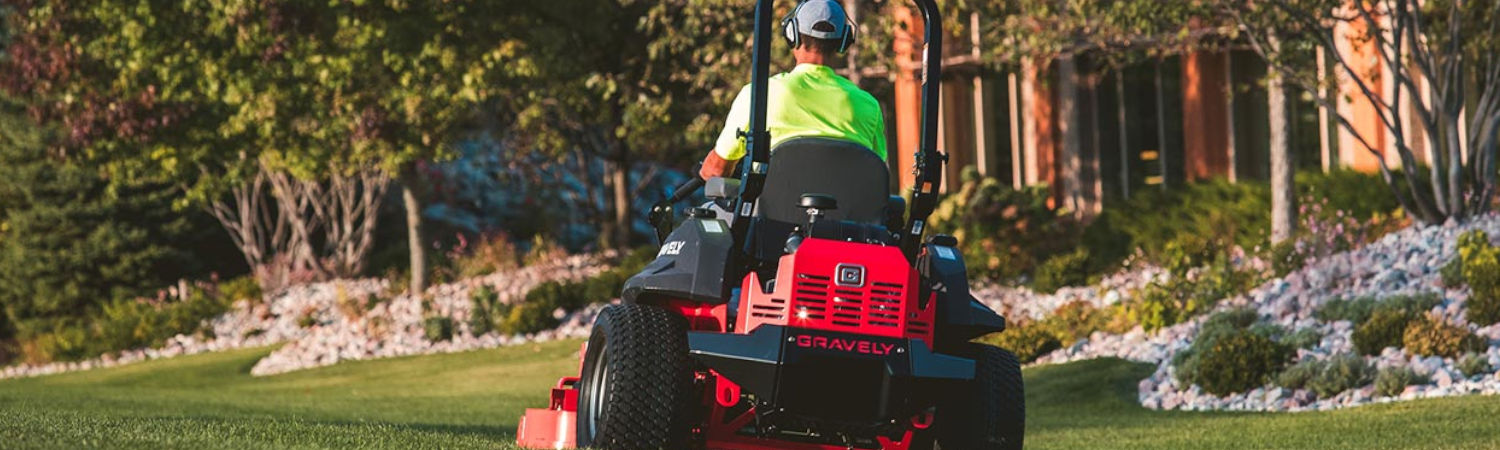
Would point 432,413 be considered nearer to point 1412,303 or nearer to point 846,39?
point 1412,303

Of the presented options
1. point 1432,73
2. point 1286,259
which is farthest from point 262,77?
point 1432,73

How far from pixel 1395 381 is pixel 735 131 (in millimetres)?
7184

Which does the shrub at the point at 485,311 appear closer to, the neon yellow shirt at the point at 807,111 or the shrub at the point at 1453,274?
the shrub at the point at 1453,274

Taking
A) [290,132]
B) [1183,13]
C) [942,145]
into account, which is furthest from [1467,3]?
[942,145]

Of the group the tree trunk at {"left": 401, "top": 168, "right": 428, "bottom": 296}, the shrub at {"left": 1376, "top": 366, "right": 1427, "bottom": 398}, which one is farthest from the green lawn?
the tree trunk at {"left": 401, "top": 168, "right": 428, "bottom": 296}

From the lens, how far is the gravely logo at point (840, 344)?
22.2 ft

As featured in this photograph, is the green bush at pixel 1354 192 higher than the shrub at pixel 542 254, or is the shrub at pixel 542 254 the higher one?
the green bush at pixel 1354 192

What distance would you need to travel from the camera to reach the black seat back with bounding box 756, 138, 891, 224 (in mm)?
7211

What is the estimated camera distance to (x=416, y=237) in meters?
27.0

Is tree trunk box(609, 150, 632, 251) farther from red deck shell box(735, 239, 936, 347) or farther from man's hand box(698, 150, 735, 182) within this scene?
red deck shell box(735, 239, 936, 347)

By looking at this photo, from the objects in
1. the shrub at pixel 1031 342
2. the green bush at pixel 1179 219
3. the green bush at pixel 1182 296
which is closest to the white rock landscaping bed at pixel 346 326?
the green bush at pixel 1179 219

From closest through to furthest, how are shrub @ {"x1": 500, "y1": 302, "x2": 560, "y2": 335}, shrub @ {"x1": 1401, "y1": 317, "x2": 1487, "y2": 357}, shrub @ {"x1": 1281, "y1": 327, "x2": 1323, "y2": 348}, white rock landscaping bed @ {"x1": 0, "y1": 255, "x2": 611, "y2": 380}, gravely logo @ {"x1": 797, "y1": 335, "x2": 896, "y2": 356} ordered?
gravely logo @ {"x1": 797, "y1": 335, "x2": 896, "y2": 356}
shrub @ {"x1": 1401, "y1": 317, "x2": 1487, "y2": 357}
shrub @ {"x1": 1281, "y1": 327, "x2": 1323, "y2": 348}
shrub @ {"x1": 500, "y1": 302, "x2": 560, "y2": 335}
white rock landscaping bed @ {"x1": 0, "y1": 255, "x2": 611, "y2": 380}

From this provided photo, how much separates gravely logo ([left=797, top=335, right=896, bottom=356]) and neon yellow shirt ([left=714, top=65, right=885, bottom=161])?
0.80 meters

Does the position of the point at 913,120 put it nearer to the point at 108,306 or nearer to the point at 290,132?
the point at 290,132
